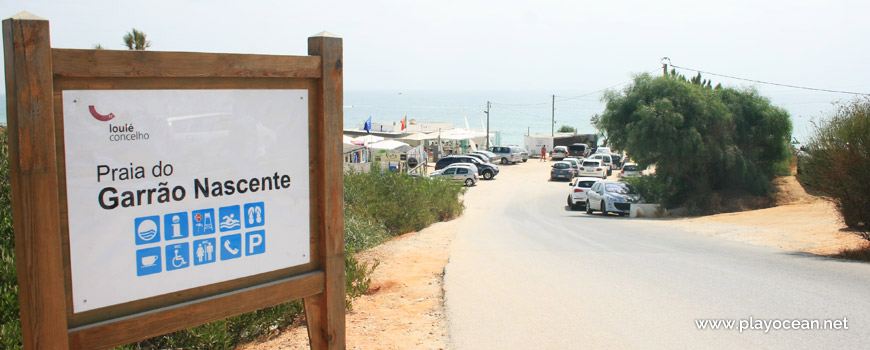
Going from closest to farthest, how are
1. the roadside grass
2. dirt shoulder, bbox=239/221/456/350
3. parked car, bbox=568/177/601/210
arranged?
dirt shoulder, bbox=239/221/456/350 → the roadside grass → parked car, bbox=568/177/601/210

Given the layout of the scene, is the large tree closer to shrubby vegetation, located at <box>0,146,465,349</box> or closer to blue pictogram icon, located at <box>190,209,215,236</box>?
shrubby vegetation, located at <box>0,146,465,349</box>

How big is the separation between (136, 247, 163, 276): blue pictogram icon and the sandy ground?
105 inches

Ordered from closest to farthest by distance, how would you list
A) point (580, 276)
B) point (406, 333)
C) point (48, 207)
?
point (48, 207), point (406, 333), point (580, 276)

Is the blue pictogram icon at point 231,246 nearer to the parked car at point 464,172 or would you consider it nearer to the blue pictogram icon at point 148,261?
the blue pictogram icon at point 148,261

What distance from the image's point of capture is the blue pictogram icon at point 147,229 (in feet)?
11.0

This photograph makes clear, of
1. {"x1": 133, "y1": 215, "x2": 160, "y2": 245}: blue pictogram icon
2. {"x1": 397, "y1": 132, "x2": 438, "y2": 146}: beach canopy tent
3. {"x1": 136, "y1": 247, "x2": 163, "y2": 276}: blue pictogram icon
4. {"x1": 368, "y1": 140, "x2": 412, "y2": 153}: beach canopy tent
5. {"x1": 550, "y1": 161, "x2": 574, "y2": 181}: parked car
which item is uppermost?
{"x1": 133, "y1": 215, "x2": 160, "y2": 245}: blue pictogram icon

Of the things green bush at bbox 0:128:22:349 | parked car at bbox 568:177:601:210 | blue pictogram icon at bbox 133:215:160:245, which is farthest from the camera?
parked car at bbox 568:177:601:210

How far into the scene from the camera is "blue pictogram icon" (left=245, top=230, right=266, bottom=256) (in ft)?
12.4

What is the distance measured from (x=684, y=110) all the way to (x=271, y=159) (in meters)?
25.5

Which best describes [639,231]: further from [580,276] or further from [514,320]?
[514,320]

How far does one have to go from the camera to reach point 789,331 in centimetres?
630

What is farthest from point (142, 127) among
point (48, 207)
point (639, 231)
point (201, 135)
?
point (639, 231)

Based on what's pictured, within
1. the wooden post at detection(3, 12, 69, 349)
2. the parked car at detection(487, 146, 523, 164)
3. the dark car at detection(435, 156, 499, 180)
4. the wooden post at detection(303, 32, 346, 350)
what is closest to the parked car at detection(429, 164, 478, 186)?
the dark car at detection(435, 156, 499, 180)

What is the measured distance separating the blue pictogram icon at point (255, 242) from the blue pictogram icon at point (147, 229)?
0.50m
